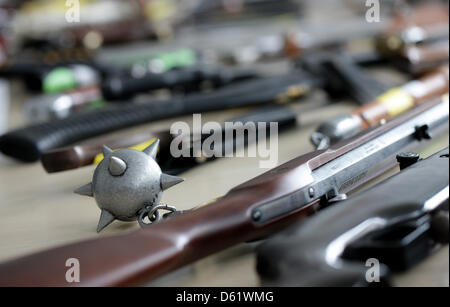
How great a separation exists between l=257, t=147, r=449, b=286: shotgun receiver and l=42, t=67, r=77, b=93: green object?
68 cm

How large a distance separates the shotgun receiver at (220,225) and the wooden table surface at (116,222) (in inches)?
0.8

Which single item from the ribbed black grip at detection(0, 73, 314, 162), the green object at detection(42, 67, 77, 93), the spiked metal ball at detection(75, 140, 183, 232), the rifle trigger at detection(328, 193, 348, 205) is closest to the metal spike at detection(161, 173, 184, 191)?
the spiked metal ball at detection(75, 140, 183, 232)

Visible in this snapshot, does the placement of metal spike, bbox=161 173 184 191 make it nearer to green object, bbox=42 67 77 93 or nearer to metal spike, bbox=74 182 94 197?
metal spike, bbox=74 182 94 197

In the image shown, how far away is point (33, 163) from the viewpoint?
1.98 feet

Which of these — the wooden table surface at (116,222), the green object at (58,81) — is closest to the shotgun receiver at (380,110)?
the wooden table surface at (116,222)

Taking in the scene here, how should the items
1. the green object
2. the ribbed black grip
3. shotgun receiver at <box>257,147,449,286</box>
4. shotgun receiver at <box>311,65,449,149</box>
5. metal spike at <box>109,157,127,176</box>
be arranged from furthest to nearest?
the green object → the ribbed black grip → shotgun receiver at <box>311,65,449,149</box> → metal spike at <box>109,157,127,176</box> → shotgun receiver at <box>257,147,449,286</box>

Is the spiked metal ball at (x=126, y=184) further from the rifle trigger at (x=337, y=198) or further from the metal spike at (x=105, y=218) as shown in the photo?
the rifle trigger at (x=337, y=198)

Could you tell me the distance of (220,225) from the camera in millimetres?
306

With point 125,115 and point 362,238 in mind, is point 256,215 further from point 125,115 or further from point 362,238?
point 125,115

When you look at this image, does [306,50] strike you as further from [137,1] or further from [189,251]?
[189,251]

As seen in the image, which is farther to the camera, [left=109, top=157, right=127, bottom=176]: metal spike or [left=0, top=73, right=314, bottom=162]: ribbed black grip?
[left=0, top=73, right=314, bottom=162]: ribbed black grip

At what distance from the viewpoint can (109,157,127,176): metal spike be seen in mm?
364
